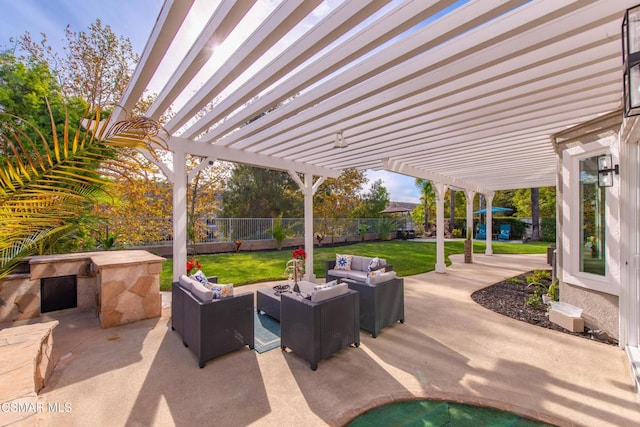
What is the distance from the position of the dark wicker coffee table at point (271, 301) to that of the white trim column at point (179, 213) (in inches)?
56.5

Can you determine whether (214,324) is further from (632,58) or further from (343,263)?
(632,58)

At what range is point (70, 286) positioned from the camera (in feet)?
16.2

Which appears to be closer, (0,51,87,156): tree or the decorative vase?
(0,51,87,156): tree

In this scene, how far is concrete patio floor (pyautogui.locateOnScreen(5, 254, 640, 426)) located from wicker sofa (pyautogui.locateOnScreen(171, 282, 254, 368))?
15 centimetres

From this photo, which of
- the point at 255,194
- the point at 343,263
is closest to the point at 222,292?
the point at 343,263

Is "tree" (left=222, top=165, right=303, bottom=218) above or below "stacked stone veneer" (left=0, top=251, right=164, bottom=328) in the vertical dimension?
above

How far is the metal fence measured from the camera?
365 inches

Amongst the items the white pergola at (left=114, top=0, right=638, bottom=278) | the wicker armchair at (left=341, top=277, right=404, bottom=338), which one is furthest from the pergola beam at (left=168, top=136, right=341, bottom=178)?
the wicker armchair at (left=341, top=277, right=404, bottom=338)

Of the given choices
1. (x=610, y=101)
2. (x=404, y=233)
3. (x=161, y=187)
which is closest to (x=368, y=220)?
(x=404, y=233)

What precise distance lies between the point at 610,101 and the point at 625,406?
3274mm

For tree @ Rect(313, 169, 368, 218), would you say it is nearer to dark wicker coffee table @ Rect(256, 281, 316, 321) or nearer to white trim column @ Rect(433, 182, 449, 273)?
white trim column @ Rect(433, 182, 449, 273)

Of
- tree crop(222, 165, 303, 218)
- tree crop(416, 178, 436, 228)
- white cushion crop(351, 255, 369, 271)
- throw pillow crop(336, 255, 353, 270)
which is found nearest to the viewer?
white cushion crop(351, 255, 369, 271)

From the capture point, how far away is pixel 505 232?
17.9 meters

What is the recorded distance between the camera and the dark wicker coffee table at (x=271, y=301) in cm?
444
